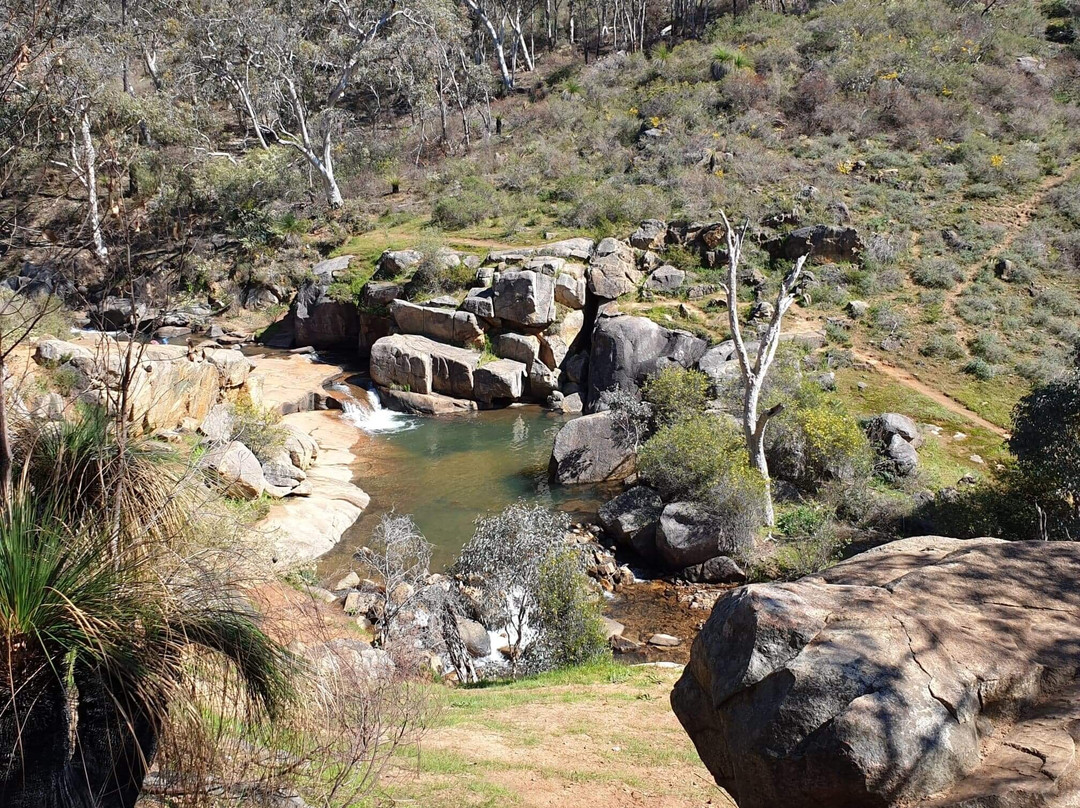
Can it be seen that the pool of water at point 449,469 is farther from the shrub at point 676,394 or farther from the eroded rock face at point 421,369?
the shrub at point 676,394

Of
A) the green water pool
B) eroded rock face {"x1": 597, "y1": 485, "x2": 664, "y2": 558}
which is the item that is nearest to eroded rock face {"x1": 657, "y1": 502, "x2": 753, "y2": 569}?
eroded rock face {"x1": 597, "y1": 485, "x2": 664, "y2": 558}

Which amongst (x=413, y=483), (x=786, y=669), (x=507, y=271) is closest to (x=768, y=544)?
(x=413, y=483)

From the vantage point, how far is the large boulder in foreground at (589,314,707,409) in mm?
22172

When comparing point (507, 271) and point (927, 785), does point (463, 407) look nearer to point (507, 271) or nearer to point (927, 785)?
point (507, 271)

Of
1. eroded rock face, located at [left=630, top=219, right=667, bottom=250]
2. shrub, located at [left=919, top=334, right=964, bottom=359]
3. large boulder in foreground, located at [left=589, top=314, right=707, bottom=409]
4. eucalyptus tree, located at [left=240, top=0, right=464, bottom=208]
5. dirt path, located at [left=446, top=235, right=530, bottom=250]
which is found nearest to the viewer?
large boulder in foreground, located at [left=589, top=314, right=707, bottom=409]

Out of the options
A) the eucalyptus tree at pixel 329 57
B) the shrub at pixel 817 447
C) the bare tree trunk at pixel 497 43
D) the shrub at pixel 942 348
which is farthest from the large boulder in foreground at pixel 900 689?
the bare tree trunk at pixel 497 43

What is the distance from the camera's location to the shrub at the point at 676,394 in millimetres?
18156

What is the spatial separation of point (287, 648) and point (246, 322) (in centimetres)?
2906

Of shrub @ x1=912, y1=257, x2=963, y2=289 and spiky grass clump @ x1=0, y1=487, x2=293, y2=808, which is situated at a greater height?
spiky grass clump @ x1=0, y1=487, x2=293, y2=808

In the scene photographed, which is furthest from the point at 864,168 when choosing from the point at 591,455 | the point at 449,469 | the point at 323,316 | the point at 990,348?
the point at 449,469

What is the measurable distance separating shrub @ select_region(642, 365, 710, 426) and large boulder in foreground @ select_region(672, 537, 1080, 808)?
46.5ft

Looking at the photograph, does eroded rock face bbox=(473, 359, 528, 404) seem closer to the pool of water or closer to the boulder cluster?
the pool of water

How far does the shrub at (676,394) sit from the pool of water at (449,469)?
8.41 feet

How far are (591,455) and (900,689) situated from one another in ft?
49.4
